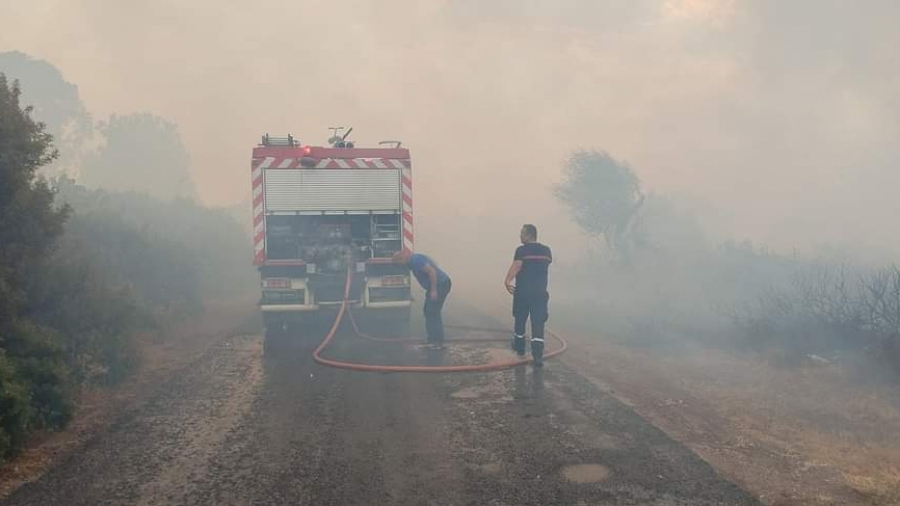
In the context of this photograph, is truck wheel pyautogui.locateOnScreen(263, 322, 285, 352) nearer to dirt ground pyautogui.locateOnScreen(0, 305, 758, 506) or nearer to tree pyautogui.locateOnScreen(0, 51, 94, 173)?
dirt ground pyautogui.locateOnScreen(0, 305, 758, 506)

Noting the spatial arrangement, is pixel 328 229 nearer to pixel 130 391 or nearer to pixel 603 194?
pixel 130 391

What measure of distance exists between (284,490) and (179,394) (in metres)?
3.24

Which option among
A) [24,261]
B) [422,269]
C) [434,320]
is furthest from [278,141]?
[24,261]

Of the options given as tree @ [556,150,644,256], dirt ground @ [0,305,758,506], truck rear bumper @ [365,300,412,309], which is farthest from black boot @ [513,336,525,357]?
tree @ [556,150,644,256]

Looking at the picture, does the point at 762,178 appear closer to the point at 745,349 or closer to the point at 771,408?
the point at 745,349

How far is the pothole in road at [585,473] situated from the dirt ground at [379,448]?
0.05ft

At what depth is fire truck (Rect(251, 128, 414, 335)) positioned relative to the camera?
10781mm

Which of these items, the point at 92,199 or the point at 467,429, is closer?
the point at 467,429

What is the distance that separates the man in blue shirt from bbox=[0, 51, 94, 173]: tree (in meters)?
42.8

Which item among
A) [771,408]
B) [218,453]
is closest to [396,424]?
[218,453]

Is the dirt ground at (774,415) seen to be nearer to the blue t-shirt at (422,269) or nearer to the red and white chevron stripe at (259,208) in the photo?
the blue t-shirt at (422,269)

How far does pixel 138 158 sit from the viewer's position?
1649 inches

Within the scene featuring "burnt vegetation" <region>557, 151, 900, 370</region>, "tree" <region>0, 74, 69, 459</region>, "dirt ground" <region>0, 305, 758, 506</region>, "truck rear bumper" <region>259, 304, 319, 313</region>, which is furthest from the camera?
"truck rear bumper" <region>259, 304, 319, 313</region>

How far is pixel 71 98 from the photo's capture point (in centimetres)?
4578
